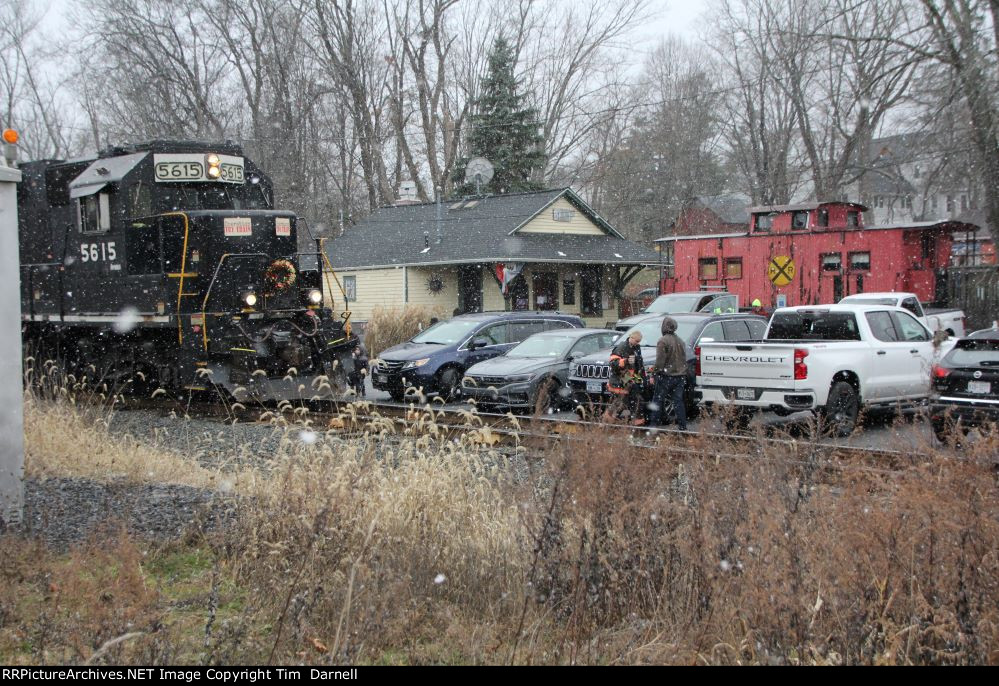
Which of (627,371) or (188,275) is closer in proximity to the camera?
(627,371)

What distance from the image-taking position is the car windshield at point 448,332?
18.3 m

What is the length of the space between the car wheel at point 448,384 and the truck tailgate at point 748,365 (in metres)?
5.31

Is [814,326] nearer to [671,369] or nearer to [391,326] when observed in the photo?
[671,369]

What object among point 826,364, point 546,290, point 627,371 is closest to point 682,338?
point 627,371

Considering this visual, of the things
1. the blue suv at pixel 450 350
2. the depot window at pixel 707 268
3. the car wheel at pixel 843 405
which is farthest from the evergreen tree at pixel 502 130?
the car wheel at pixel 843 405

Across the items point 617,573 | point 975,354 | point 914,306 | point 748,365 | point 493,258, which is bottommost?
point 617,573

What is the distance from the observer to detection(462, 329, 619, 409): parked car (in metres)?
15.4

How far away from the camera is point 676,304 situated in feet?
83.4

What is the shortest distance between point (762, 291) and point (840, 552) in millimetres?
29482

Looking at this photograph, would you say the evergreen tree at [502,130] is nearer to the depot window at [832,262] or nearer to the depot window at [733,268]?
the depot window at [733,268]

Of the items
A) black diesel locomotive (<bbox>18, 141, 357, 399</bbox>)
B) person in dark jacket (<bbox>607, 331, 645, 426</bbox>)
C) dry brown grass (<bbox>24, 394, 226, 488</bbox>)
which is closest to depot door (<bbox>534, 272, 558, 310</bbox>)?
black diesel locomotive (<bbox>18, 141, 357, 399</bbox>)

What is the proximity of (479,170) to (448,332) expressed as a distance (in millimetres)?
27996

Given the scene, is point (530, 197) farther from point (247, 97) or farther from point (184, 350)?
point (184, 350)

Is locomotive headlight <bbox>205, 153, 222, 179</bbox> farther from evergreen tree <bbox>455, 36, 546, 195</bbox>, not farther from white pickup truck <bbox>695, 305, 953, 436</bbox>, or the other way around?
evergreen tree <bbox>455, 36, 546, 195</bbox>
